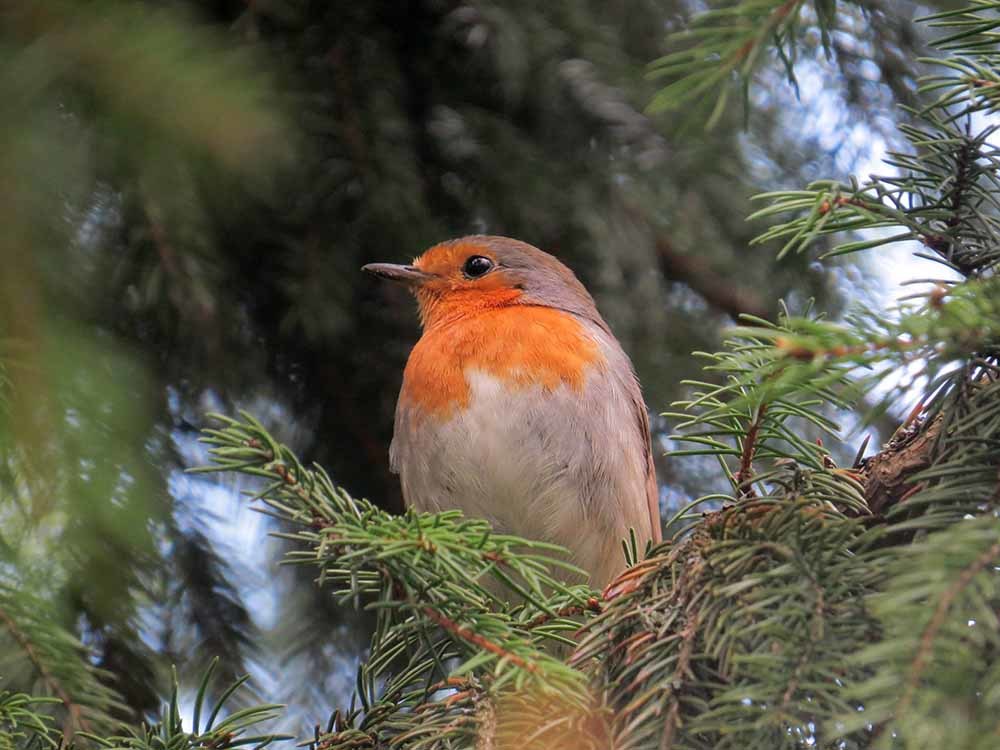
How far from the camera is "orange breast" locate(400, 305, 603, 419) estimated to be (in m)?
3.56

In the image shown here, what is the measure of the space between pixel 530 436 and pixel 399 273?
34.1 inches

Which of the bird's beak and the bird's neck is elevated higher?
the bird's beak

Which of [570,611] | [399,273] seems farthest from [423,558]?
[399,273]

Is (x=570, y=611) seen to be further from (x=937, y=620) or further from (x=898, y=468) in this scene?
(x=937, y=620)

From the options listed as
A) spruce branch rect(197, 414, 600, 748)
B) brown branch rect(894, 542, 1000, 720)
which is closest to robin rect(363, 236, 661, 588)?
spruce branch rect(197, 414, 600, 748)

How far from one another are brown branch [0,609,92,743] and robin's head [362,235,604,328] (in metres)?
2.01

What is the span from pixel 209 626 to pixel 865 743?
248cm

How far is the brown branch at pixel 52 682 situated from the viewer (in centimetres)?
231

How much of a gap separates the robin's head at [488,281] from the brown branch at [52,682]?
201 centimetres

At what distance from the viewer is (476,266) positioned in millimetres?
4180

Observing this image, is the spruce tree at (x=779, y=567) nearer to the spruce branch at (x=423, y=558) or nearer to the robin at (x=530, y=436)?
the spruce branch at (x=423, y=558)

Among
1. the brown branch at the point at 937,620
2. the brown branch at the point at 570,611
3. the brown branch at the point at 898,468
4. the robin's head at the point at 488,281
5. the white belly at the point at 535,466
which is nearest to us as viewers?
the brown branch at the point at 937,620

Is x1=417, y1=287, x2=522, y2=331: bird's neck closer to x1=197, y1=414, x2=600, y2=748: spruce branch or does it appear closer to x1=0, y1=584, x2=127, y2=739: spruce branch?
x1=0, y1=584, x2=127, y2=739: spruce branch

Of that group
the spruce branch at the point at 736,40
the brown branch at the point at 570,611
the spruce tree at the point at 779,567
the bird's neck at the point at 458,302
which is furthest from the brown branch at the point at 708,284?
the spruce branch at the point at 736,40
